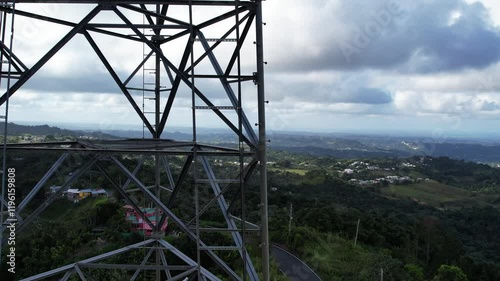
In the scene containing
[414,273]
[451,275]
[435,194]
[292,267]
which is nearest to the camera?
[292,267]

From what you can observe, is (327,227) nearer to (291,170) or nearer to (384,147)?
(291,170)

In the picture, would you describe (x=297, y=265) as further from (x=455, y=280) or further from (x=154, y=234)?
(x=154, y=234)

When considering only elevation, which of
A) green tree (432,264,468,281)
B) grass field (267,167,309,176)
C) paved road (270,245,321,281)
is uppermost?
grass field (267,167,309,176)

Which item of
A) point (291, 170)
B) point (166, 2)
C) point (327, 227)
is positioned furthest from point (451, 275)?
point (291, 170)

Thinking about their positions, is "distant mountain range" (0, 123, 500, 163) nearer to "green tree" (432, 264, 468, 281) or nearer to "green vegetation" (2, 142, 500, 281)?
"green vegetation" (2, 142, 500, 281)

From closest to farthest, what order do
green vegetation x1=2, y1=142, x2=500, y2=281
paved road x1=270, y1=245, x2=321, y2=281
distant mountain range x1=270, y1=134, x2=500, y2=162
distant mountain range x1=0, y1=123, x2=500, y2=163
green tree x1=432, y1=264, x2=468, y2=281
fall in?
paved road x1=270, y1=245, x2=321, y2=281 → green vegetation x1=2, y1=142, x2=500, y2=281 → green tree x1=432, y1=264, x2=468, y2=281 → distant mountain range x1=0, y1=123, x2=500, y2=163 → distant mountain range x1=270, y1=134, x2=500, y2=162

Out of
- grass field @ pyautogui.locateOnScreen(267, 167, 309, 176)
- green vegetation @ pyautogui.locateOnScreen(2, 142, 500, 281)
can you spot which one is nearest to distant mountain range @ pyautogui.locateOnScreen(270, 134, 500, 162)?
grass field @ pyautogui.locateOnScreen(267, 167, 309, 176)
